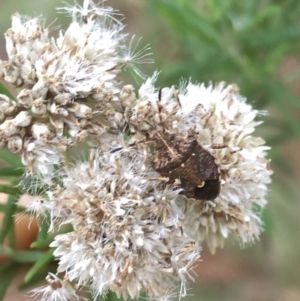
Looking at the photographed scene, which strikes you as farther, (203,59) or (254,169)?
(203,59)

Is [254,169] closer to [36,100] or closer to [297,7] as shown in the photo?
[36,100]

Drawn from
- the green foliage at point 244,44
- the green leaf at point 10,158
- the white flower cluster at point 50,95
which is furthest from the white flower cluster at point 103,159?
the green foliage at point 244,44

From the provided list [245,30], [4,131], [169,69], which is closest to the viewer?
[4,131]

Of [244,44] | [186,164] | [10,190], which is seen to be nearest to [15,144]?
[10,190]

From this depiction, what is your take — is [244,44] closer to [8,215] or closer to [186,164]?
[186,164]

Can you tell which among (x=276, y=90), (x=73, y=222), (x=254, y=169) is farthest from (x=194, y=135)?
(x=276, y=90)

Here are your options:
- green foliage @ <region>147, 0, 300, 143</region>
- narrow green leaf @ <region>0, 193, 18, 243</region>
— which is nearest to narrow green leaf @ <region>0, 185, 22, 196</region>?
narrow green leaf @ <region>0, 193, 18, 243</region>

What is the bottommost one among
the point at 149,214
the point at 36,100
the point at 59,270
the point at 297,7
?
the point at 59,270
